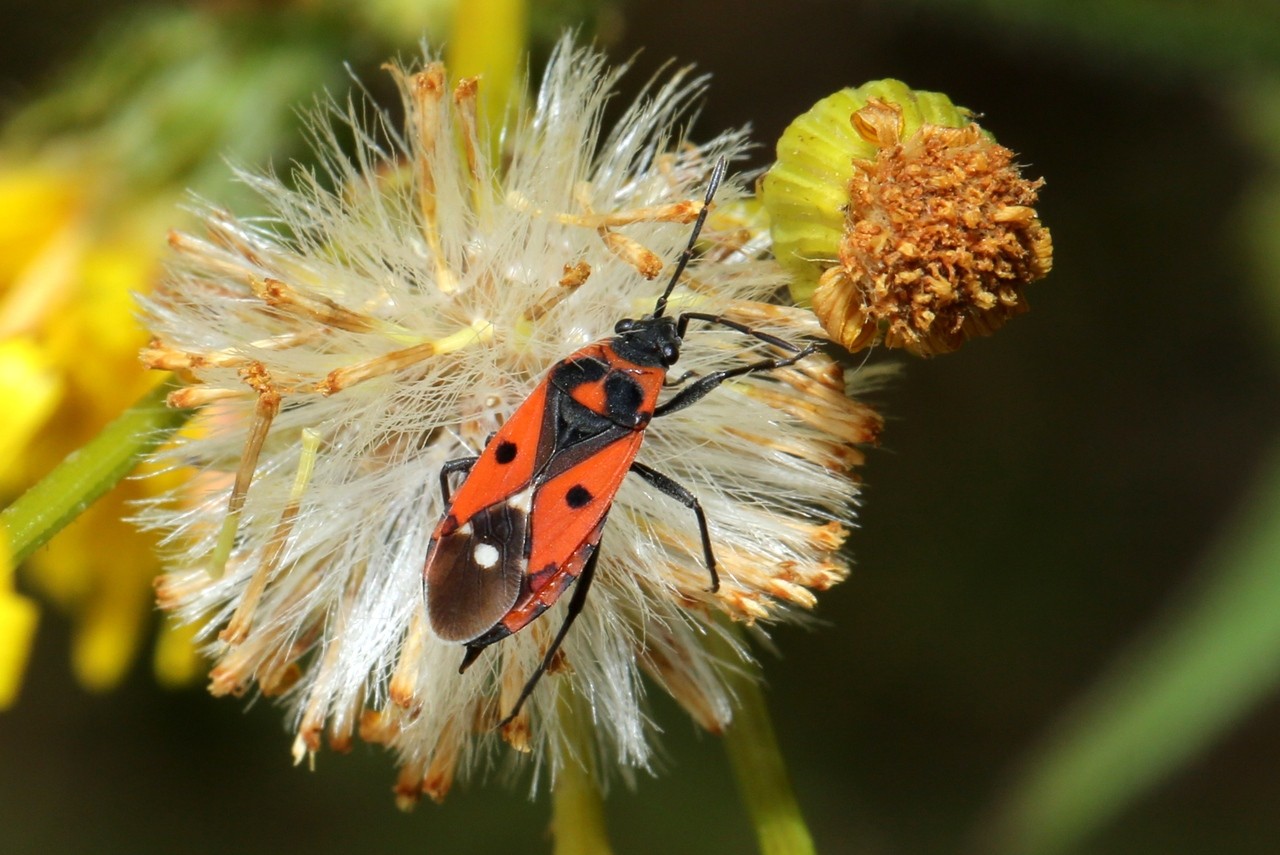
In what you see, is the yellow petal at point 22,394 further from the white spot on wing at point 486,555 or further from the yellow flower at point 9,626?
the white spot on wing at point 486,555

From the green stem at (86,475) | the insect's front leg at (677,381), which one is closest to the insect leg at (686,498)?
the insect's front leg at (677,381)

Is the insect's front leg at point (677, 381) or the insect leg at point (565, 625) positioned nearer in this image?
the insect leg at point (565, 625)

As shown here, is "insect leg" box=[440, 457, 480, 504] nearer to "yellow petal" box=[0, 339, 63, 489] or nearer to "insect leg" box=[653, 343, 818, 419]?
"insect leg" box=[653, 343, 818, 419]

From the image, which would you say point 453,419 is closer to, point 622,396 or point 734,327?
point 622,396

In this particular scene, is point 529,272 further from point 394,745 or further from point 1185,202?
point 1185,202

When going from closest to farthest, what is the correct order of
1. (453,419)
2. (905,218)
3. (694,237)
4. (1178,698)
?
(905,218) → (694,237) → (453,419) → (1178,698)

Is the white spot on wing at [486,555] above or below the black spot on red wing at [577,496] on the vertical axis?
below

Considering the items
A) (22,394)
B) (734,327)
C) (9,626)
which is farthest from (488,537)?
(22,394)
